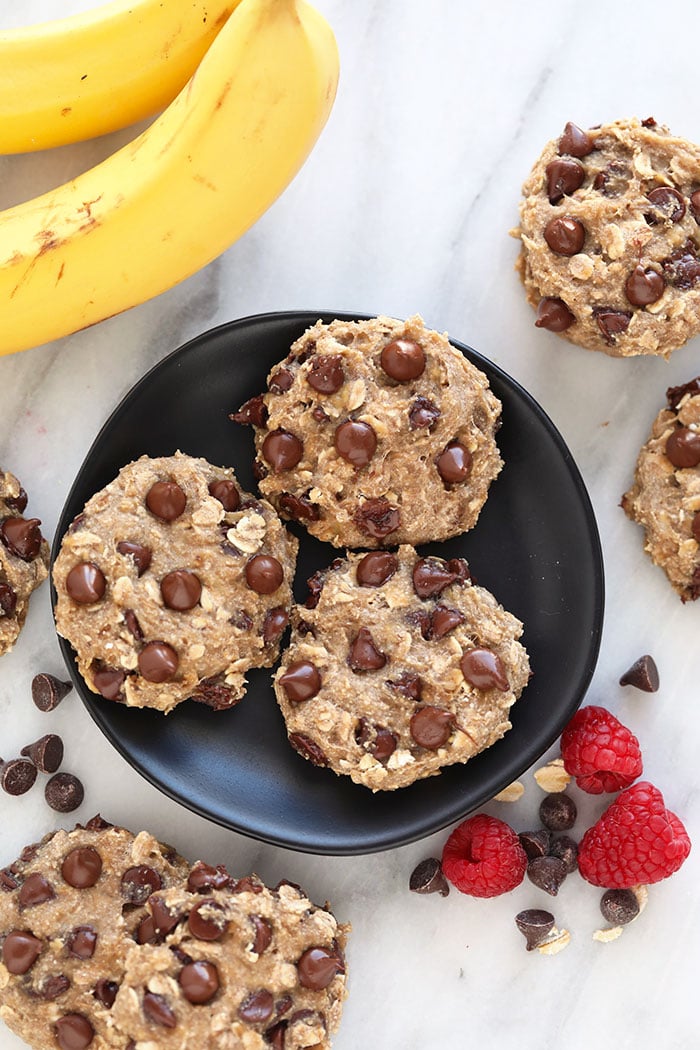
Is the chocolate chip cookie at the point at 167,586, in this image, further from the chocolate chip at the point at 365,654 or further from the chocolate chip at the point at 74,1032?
the chocolate chip at the point at 74,1032

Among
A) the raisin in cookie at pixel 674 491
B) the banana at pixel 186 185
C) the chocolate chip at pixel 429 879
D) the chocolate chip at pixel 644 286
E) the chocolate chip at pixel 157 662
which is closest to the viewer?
the banana at pixel 186 185

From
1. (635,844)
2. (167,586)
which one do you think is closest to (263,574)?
(167,586)

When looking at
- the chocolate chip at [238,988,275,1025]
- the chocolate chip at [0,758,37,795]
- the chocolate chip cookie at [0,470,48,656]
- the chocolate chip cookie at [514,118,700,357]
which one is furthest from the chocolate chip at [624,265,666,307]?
the chocolate chip at [0,758,37,795]

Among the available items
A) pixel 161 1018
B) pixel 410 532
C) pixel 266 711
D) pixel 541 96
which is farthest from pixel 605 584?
pixel 161 1018

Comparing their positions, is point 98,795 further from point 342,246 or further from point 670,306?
point 670,306

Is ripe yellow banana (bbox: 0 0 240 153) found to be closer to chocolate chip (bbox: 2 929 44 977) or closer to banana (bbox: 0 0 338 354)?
banana (bbox: 0 0 338 354)

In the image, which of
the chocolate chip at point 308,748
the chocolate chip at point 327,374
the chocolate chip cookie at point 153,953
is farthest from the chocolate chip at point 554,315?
the chocolate chip cookie at point 153,953

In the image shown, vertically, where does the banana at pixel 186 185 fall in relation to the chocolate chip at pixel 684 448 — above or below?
above
